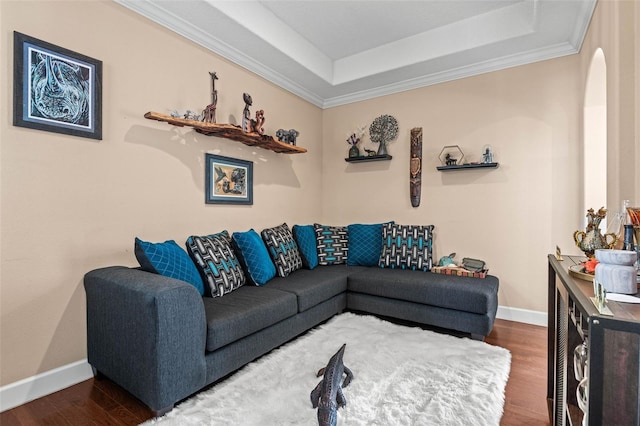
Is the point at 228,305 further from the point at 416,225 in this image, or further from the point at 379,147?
the point at 379,147

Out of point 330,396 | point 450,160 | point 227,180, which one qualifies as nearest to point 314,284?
point 227,180

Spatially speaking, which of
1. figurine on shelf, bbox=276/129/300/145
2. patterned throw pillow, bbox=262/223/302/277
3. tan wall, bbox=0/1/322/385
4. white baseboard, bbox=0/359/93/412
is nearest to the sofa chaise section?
patterned throw pillow, bbox=262/223/302/277

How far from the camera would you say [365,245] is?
3.60 meters

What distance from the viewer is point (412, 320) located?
2863 millimetres

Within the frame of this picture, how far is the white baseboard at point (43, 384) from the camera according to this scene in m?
1.76

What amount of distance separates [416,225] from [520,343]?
150cm

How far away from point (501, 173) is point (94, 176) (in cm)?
358

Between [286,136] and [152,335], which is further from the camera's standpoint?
[286,136]

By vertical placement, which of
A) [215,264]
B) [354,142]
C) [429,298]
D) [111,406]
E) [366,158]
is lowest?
[111,406]

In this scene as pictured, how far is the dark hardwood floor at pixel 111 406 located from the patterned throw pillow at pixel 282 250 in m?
1.48

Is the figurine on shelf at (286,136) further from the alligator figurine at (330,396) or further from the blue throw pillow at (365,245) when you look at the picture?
the alligator figurine at (330,396)

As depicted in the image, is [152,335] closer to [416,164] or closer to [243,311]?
[243,311]

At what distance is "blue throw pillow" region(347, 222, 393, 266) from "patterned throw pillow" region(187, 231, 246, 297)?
1.45 m

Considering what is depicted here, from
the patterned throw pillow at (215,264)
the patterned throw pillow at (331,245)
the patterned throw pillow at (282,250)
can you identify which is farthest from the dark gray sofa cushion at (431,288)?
the patterned throw pillow at (215,264)
